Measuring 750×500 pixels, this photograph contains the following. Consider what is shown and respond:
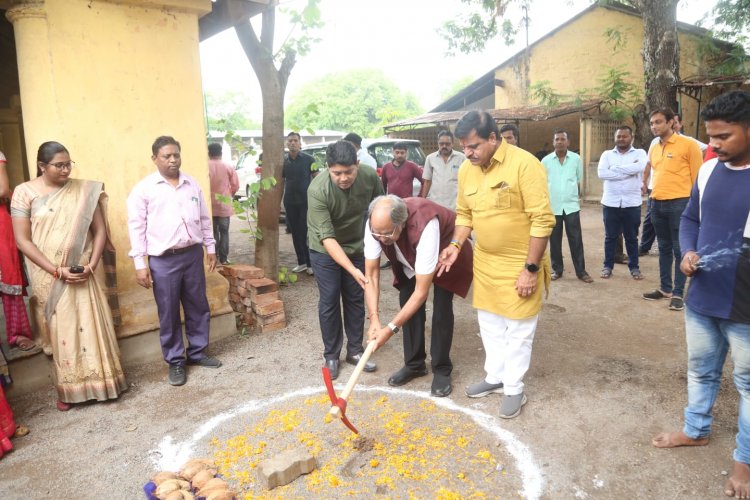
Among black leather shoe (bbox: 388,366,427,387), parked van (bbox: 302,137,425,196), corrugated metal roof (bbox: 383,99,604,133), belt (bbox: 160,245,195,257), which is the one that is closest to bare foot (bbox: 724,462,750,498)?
black leather shoe (bbox: 388,366,427,387)

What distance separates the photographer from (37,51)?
3.79 metres

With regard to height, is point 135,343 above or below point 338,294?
below

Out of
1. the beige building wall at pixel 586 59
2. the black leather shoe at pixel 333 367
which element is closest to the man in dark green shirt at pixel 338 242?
the black leather shoe at pixel 333 367

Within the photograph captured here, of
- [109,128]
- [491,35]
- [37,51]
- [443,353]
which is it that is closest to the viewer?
[443,353]

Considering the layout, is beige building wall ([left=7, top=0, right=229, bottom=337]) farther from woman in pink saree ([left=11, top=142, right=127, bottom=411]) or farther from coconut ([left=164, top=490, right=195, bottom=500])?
coconut ([left=164, top=490, right=195, bottom=500])

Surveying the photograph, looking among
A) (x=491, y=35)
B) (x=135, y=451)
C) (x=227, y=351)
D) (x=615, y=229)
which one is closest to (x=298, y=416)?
(x=135, y=451)

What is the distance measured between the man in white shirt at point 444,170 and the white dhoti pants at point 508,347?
10.2 ft

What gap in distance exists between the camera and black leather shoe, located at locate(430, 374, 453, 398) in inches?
137

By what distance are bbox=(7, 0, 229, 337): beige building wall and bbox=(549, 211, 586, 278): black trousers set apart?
12.8ft

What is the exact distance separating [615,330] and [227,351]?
11.0ft

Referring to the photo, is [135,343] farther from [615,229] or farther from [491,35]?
[491,35]

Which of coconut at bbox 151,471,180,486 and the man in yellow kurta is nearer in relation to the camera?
coconut at bbox 151,471,180,486

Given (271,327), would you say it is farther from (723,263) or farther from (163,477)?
(723,263)

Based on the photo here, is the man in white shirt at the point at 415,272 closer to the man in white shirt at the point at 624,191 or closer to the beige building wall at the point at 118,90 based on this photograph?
the beige building wall at the point at 118,90
